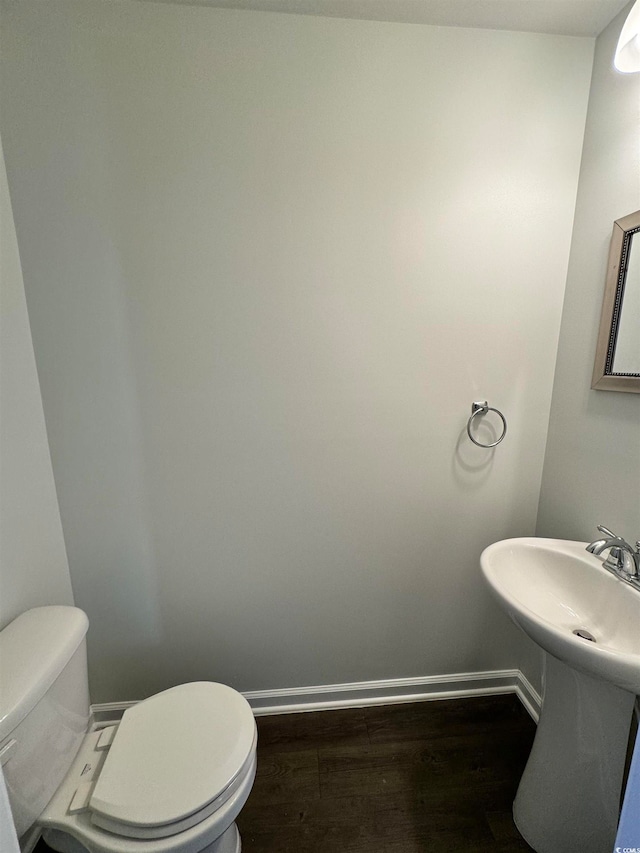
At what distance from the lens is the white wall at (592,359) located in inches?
40.4

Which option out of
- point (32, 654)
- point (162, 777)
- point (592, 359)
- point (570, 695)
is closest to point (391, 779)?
point (570, 695)

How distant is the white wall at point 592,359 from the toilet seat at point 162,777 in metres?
1.21

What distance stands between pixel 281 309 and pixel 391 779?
1619 millimetres

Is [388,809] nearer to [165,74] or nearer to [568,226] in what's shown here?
[568,226]

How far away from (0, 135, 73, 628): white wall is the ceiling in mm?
919

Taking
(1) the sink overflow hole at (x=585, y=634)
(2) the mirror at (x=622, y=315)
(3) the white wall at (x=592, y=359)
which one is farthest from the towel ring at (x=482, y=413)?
(1) the sink overflow hole at (x=585, y=634)

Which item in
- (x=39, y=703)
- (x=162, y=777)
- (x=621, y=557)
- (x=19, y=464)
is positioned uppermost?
(x=19, y=464)

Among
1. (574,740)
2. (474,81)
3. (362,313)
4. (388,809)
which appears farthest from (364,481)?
(474,81)

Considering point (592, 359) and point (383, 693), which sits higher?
point (592, 359)

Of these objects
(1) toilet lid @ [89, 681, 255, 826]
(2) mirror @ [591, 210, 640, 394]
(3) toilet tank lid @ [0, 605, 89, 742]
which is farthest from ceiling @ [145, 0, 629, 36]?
(1) toilet lid @ [89, 681, 255, 826]

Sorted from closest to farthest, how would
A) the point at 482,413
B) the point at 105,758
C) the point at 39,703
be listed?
1. the point at 39,703
2. the point at 105,758
3. the point at 482,413

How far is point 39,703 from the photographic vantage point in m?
0.85

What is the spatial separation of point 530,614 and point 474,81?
1.53m

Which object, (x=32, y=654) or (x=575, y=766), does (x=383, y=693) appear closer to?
(x=575, y=766)
